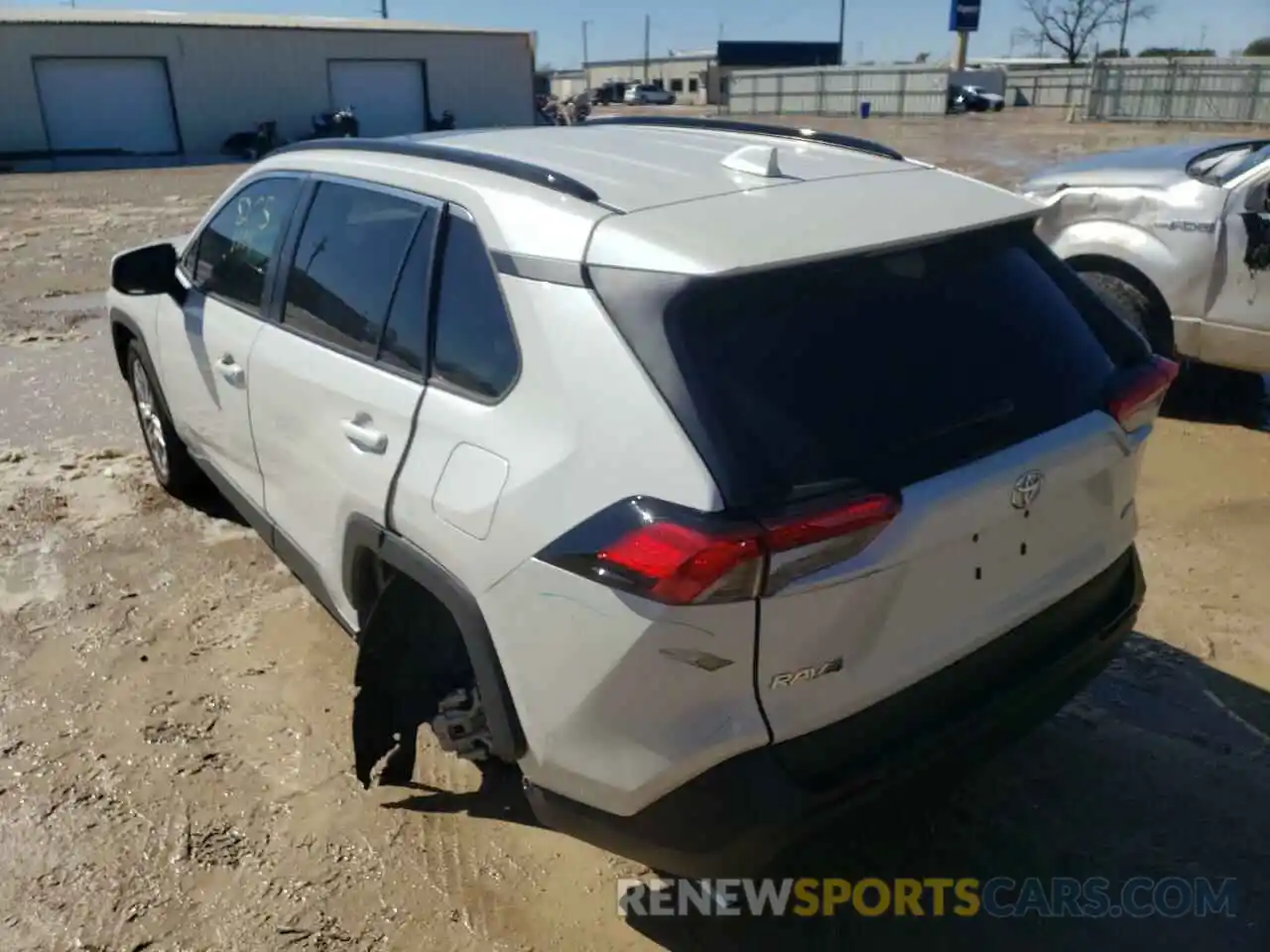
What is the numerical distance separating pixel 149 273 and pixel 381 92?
3274cm

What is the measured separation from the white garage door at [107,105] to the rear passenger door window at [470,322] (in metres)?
31.0

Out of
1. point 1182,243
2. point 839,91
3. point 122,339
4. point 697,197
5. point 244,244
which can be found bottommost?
point 839,91

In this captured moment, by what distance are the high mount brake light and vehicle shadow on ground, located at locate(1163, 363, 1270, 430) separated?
5167 mm

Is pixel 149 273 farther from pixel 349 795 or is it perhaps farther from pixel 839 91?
pixel 839 91

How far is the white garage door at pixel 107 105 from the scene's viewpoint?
28.5 meters

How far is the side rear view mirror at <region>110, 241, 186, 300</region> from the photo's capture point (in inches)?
161

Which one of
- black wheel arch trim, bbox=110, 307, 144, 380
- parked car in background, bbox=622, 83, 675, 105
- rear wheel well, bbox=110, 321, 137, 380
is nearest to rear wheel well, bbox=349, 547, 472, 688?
black wheel arch trim, bbox=110, 307, 144, 380

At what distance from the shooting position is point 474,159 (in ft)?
9.02

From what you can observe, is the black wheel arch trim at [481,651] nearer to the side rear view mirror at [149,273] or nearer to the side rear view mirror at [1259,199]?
the side rear view mirror at [149,273]

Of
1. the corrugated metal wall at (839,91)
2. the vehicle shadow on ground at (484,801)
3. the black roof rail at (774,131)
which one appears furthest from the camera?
the corrugated metal wall at (839,91)

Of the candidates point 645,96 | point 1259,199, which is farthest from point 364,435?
point 645,96

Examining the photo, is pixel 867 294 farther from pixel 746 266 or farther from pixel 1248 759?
pixel 1248 759

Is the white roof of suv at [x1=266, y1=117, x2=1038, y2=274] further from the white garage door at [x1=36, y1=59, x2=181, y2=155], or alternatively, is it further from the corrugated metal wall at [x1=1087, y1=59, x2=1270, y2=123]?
the corrugated metal wall at [x1=1087, y1=59, x2=1270, y2=123]

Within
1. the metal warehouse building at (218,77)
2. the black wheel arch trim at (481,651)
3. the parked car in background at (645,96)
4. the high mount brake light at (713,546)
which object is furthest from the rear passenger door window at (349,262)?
the parked car in background at (645,96)
